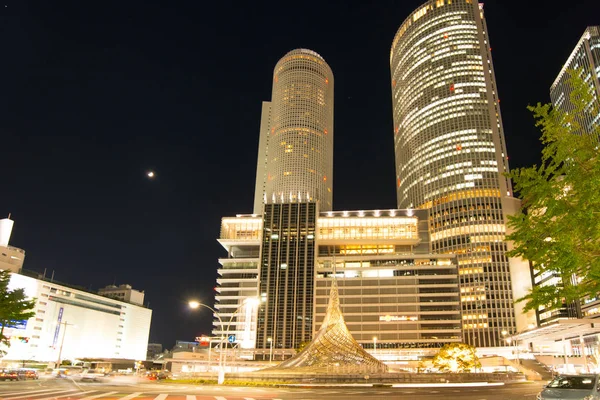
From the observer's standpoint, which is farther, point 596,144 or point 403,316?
point 403,316

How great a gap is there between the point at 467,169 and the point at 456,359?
101430mm

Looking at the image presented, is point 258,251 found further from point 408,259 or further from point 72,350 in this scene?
point 72,350

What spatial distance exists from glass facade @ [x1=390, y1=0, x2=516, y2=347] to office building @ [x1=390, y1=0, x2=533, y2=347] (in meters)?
0.33

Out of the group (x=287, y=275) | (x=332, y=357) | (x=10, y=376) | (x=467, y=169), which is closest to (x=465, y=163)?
(x=467, y=169)

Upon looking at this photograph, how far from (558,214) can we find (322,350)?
40.0 meters

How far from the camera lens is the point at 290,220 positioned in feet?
497

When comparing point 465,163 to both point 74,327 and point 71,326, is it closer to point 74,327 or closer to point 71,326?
point 74,327

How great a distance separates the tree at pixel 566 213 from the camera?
17812 mm

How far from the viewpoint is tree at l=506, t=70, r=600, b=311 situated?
17.8m

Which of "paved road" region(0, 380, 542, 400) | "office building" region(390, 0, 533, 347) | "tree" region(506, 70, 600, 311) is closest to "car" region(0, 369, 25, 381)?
"paved road" region(0, 380, 542, 400)

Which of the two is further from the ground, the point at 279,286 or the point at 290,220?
the point at 290,220

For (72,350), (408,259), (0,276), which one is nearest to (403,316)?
(408,259)

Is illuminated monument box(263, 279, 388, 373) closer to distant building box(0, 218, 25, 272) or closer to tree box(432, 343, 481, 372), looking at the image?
tree box(432, 343, 481, 372)

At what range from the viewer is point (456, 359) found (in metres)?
79.1
